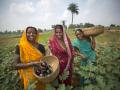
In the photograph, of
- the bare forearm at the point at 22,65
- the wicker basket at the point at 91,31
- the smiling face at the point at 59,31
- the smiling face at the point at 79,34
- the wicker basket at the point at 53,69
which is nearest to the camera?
the wicker basket at the point at 53,69

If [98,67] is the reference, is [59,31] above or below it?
above

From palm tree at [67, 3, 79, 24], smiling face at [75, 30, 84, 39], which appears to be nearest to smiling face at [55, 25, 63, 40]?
smiling face at [75, 30, 84, 39]

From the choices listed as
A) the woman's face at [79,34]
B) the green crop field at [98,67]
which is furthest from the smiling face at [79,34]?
the green crop field at [98,67]

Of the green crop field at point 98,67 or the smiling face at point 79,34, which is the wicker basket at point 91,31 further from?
the green crop field at point 98,67

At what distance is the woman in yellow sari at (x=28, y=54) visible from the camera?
2.31 meters

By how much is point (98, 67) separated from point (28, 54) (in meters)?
0.72

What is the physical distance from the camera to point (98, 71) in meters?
2.31

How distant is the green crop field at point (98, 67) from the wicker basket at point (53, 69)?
0.23 meters

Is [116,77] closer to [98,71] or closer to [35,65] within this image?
[98,71]

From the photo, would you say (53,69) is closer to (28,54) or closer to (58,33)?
(28,54)

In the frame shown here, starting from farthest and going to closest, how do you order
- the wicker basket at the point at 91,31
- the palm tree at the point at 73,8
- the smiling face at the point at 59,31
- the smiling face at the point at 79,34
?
1. the palm tree at the point at 73,8
2. the wicker basket at the point at 91,31
3. the smiling face at the point at 79,34
4. the smiling face at the point at 59,31

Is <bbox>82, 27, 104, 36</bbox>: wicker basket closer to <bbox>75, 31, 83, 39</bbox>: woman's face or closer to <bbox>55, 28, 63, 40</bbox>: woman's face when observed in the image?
<bbox>75, 31, 83, 39</bbox>: woman's face

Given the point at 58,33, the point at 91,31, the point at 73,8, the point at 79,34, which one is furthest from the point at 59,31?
the point at 73,8

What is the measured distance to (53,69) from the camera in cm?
233
